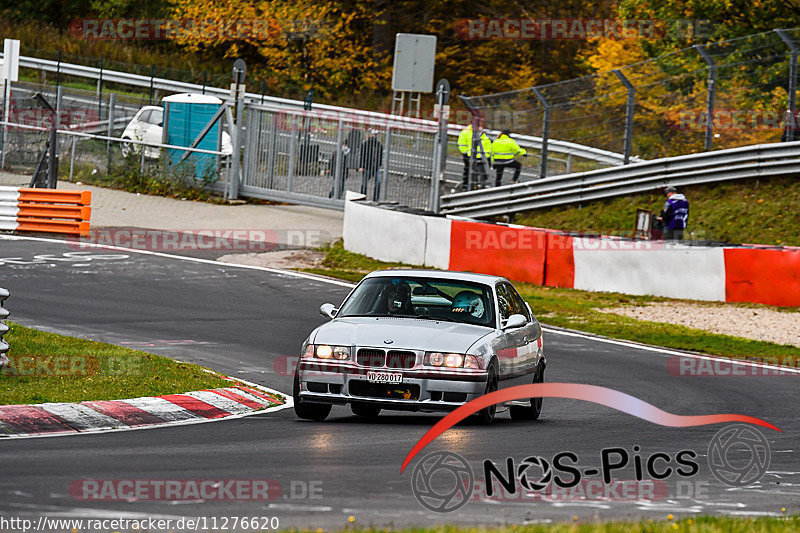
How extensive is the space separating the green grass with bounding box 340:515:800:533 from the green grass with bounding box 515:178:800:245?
17.9 m

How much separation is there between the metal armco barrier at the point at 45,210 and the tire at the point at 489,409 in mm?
16957

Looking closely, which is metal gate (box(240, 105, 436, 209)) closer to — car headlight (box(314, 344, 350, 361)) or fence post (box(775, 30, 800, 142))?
fence post (box(775, 30, 800, 142))

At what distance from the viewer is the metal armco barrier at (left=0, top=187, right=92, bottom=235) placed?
26.4m

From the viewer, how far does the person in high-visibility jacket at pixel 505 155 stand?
2862 cm

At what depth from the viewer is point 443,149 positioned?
27.9m

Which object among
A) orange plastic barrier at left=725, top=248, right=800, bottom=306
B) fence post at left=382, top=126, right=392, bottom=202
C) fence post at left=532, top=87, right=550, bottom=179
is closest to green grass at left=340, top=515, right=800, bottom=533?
orange plastic barrier at left=725, top=248, right=800, bottom=306

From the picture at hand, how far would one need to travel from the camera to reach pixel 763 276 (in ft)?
68.1

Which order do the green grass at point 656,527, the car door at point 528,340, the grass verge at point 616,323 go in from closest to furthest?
the green grass at point 656,527, the car door at point 528,340, the grass verge at point 616,323

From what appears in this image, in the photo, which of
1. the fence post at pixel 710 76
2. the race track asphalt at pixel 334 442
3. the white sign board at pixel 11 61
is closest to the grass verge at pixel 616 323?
the race track asphalt at pixel 334 442

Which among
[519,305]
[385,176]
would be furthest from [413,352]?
[385,176]

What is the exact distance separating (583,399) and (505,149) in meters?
15.8

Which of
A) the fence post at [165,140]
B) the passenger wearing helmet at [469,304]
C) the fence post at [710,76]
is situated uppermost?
the fence post at [710,76]

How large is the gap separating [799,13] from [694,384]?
2622 cm

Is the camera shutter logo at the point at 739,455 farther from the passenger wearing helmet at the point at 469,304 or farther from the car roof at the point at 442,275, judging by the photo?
the car roof at the point at 442,275
